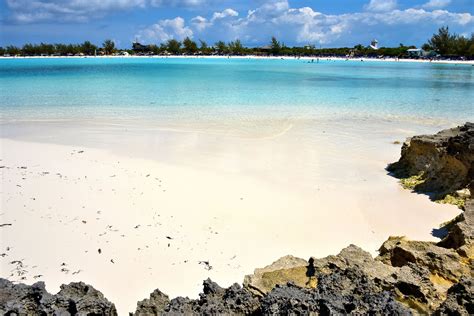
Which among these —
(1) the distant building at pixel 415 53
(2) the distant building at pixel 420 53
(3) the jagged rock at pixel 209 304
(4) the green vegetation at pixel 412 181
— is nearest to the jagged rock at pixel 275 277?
(3) the jagged rock at pixel 209 304

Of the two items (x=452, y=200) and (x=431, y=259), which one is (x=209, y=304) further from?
(x=452, y=200)

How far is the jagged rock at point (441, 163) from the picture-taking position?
577 centimetres

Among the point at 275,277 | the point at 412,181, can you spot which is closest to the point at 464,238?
the point at 275,277

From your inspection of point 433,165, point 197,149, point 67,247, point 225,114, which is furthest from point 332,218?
point 225,114

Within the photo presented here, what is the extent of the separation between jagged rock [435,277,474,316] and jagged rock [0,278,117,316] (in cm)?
190

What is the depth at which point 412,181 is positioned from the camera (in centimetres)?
655

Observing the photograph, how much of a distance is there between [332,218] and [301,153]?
3.38 meters

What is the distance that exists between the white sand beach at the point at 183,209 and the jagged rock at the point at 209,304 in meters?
1.06

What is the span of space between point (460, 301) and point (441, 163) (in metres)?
4.40

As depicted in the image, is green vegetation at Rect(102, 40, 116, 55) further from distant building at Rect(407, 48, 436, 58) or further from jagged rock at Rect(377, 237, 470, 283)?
jagged rock at Rect(377, 237, 470, 283)

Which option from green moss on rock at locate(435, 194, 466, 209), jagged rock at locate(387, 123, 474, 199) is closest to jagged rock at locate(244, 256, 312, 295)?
green moss on rock at locate(435, 194, 466, 209)

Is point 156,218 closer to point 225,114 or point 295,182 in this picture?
point 295,182

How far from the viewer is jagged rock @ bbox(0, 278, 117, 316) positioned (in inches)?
86.0

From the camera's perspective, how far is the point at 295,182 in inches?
258
